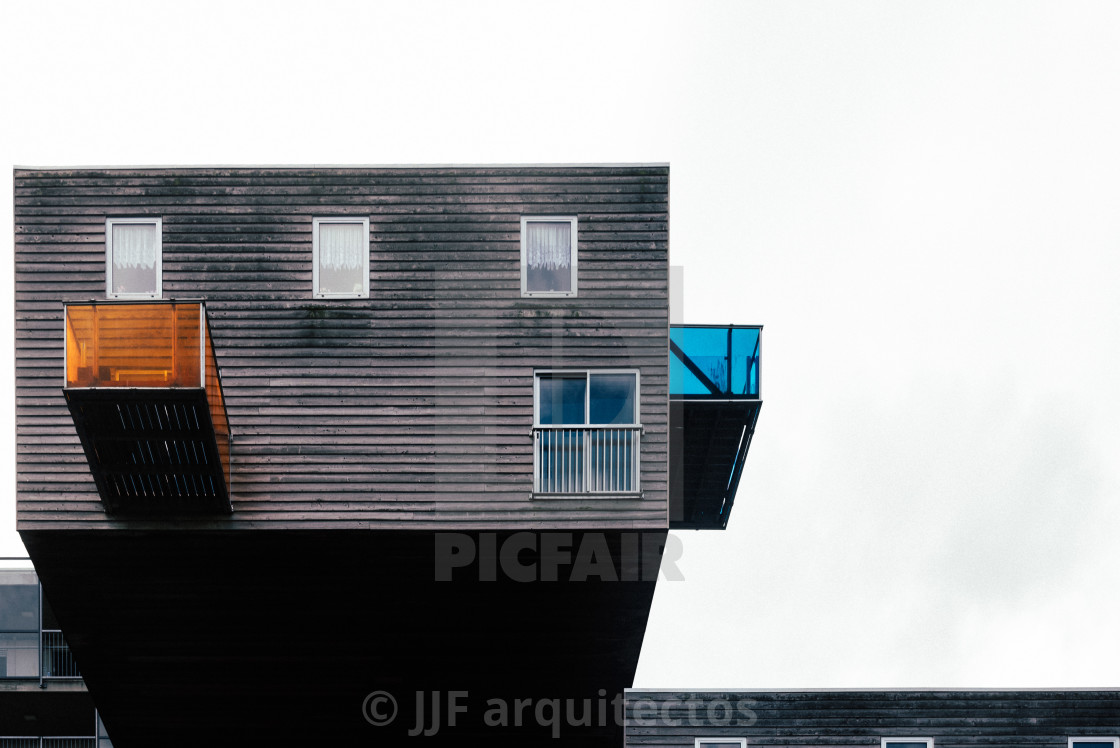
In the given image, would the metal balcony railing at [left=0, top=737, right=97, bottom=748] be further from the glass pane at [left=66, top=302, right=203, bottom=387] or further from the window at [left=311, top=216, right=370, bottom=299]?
the window at [left=311, top=216, right=370, bottom=299]

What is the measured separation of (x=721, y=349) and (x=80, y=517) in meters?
10.1

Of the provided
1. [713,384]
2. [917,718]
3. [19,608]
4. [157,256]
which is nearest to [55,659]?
[19,608]

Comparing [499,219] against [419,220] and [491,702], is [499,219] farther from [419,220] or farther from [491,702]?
[491,702]

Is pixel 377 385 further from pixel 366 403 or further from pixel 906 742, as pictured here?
pixel 906 742

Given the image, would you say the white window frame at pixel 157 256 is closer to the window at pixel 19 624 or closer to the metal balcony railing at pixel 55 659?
the window at pixel 19 624

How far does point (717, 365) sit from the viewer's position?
21031 mm

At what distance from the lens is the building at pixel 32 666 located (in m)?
31.6

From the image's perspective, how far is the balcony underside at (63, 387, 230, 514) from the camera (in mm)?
18297

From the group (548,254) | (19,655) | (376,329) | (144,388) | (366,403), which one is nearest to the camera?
(144,388)

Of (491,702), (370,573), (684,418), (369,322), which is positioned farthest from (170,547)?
(684,418)

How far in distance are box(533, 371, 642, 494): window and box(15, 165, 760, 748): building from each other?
0.03 meters

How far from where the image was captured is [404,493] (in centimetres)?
1981

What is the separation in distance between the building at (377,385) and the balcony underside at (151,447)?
0.06 m

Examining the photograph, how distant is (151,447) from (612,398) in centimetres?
675
